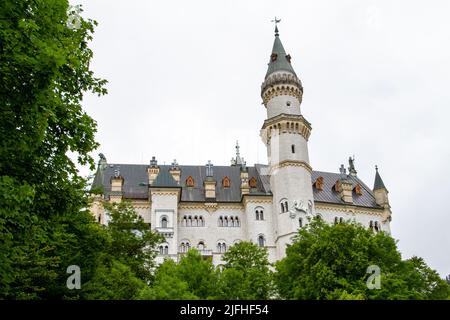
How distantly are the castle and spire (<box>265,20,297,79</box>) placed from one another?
0.50ft

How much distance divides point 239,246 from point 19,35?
115 ft

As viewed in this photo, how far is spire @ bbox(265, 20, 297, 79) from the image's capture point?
241 feet

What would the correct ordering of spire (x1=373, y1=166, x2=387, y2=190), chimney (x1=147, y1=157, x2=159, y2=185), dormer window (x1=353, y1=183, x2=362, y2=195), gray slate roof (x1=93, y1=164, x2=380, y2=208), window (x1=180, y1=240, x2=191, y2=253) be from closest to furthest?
window (x1=180, y1=240, x2=191, y2=253)
gray slate roof (x1=93, y1=164, x2=380, y2=208)
chimney (x1=147, y1=157, x2=159, y2=185)
dormer window (x1=353, y1=183, x2=362, y2=195)
spire (x1=373, y1=166, x2=387, y2=190)

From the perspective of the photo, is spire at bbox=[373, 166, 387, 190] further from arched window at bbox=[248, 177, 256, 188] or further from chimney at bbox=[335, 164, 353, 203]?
arched window at bbox=[248, 177, 256, 188]

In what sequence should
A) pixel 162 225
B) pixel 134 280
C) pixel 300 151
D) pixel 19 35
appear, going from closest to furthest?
pixel 19 35
pixel 134 280
pixel 162 225
pixel 300 151

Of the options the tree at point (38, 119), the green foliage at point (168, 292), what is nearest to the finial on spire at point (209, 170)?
the green foliage at point (168, 292)

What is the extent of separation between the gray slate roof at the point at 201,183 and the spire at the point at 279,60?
43.2 ft

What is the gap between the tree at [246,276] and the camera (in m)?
35.0

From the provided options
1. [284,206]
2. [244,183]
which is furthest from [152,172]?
[284,206]

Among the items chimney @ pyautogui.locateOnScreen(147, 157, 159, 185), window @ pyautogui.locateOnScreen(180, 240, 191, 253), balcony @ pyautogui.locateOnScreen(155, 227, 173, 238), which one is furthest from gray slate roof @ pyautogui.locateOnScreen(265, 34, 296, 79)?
balcony @ pyautogui.locateOnScreen(155, 227, 173, 238)

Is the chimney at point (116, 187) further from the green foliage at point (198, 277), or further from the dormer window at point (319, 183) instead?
the green foliage at point (198, 277)
